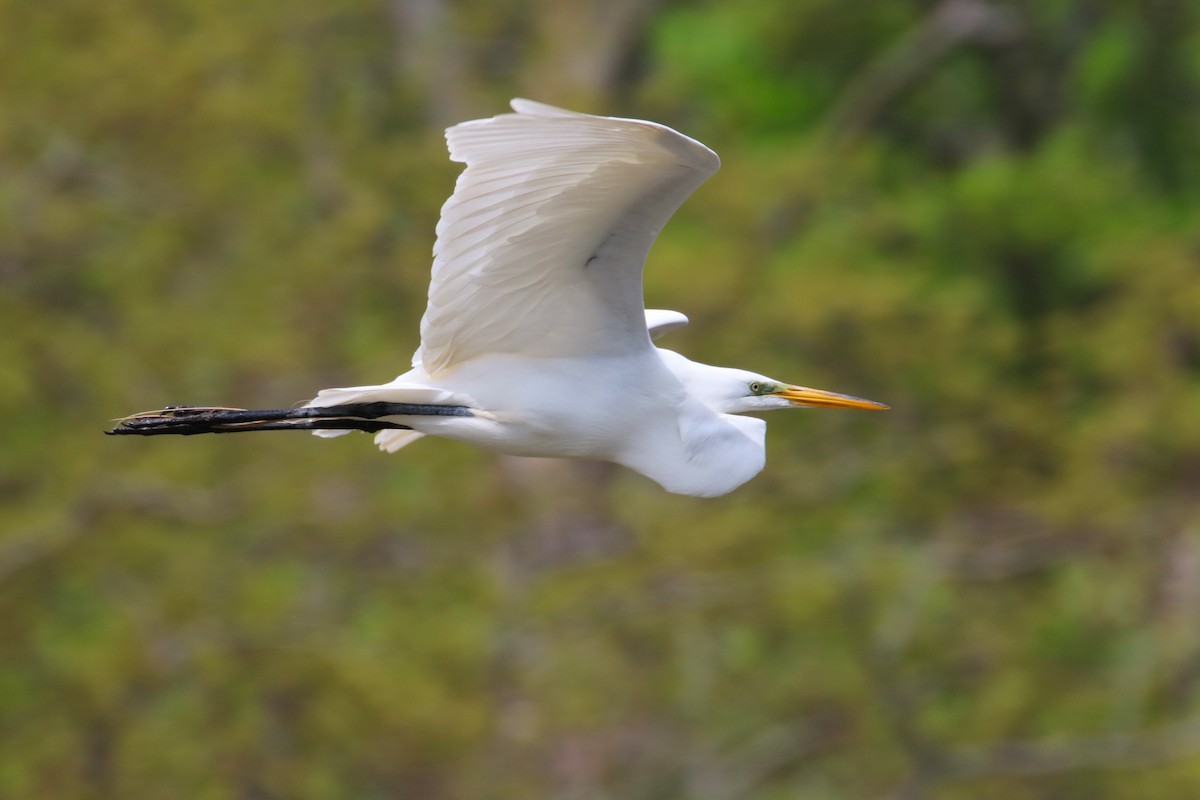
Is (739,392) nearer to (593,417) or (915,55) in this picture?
(593,417)

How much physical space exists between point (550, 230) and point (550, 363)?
51 centimetres

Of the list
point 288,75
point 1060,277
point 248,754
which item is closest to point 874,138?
point 1060,277

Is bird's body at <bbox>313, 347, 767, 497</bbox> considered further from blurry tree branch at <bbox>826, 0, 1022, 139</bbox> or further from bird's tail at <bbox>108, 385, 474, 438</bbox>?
blurry tree branch at <bbox>826, 0, 1022, 139</bbox>

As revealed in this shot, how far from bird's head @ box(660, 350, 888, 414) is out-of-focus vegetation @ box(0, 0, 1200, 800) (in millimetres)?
4620

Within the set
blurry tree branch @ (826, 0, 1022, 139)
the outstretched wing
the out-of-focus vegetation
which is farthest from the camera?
blurry tree branch @ (826, 0, 1022, 139)

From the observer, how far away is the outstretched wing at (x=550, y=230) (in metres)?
4.18

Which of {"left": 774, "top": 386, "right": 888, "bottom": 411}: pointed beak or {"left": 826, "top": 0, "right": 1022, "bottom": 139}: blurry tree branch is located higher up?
{"left": 826, "top": 0, "right": 1022, "bottom": 139}: blurry tree branch

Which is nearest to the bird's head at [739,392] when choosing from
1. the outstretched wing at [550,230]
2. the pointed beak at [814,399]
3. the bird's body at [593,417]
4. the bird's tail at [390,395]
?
the pointed beak at [814,399]

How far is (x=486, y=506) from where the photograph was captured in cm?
1092

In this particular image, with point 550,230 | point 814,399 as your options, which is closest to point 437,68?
point 814,399

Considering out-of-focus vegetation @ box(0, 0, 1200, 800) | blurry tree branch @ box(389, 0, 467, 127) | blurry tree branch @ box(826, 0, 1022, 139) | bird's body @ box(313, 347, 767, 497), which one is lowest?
bird's body @ box(313, 347, 767, 497)

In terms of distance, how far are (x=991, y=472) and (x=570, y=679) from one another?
3.79 m

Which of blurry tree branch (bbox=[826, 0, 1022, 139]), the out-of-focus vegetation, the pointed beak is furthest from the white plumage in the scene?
blurry tree branch (bbox=[826, 0, 1022, 139])

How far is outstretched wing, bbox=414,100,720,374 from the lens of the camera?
165 inches
